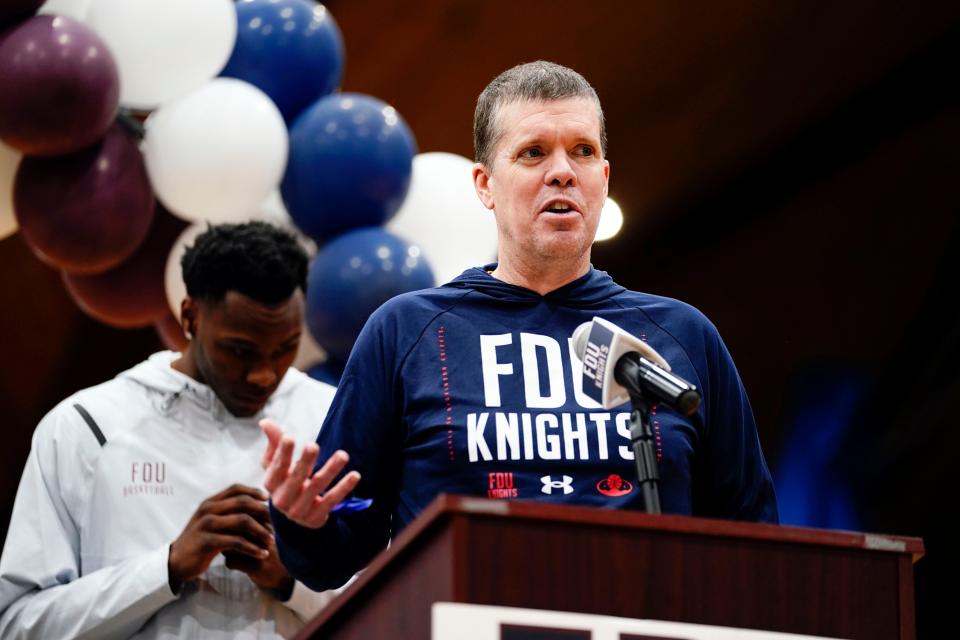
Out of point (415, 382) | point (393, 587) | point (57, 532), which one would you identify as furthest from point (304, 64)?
point (393, 587)

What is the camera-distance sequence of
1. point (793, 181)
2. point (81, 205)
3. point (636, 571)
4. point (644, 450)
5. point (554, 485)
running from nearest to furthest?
point (636, 571), point (644, 450), point (554, 485), point (81, 205), point (793, 181)

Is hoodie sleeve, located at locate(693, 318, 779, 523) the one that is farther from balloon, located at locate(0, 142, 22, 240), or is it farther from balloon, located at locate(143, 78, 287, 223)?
balloon, located at locate(0, 142, 22, 240)

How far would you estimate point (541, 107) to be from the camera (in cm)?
192

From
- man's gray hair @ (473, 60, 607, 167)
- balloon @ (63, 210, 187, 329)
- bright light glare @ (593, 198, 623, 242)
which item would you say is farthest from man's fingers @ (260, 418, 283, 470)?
bright light glare @ (593, 198, 623, 242)

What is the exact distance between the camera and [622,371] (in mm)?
1524

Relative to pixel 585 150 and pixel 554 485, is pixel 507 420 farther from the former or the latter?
pixel 585 150

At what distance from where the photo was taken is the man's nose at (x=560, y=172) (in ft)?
6.11

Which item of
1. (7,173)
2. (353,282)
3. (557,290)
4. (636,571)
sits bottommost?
(636,571)

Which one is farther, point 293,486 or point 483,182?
point 483,182

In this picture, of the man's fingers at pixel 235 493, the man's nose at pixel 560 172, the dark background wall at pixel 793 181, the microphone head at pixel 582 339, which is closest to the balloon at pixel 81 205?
the man's fingers at pixel 235 493

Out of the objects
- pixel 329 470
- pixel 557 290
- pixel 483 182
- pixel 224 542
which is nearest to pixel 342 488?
pixel 329 470

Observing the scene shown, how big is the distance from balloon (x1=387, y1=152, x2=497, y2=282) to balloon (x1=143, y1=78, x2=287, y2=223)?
442 mm

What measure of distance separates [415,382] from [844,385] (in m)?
3.86

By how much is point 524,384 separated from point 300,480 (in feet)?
1.22
